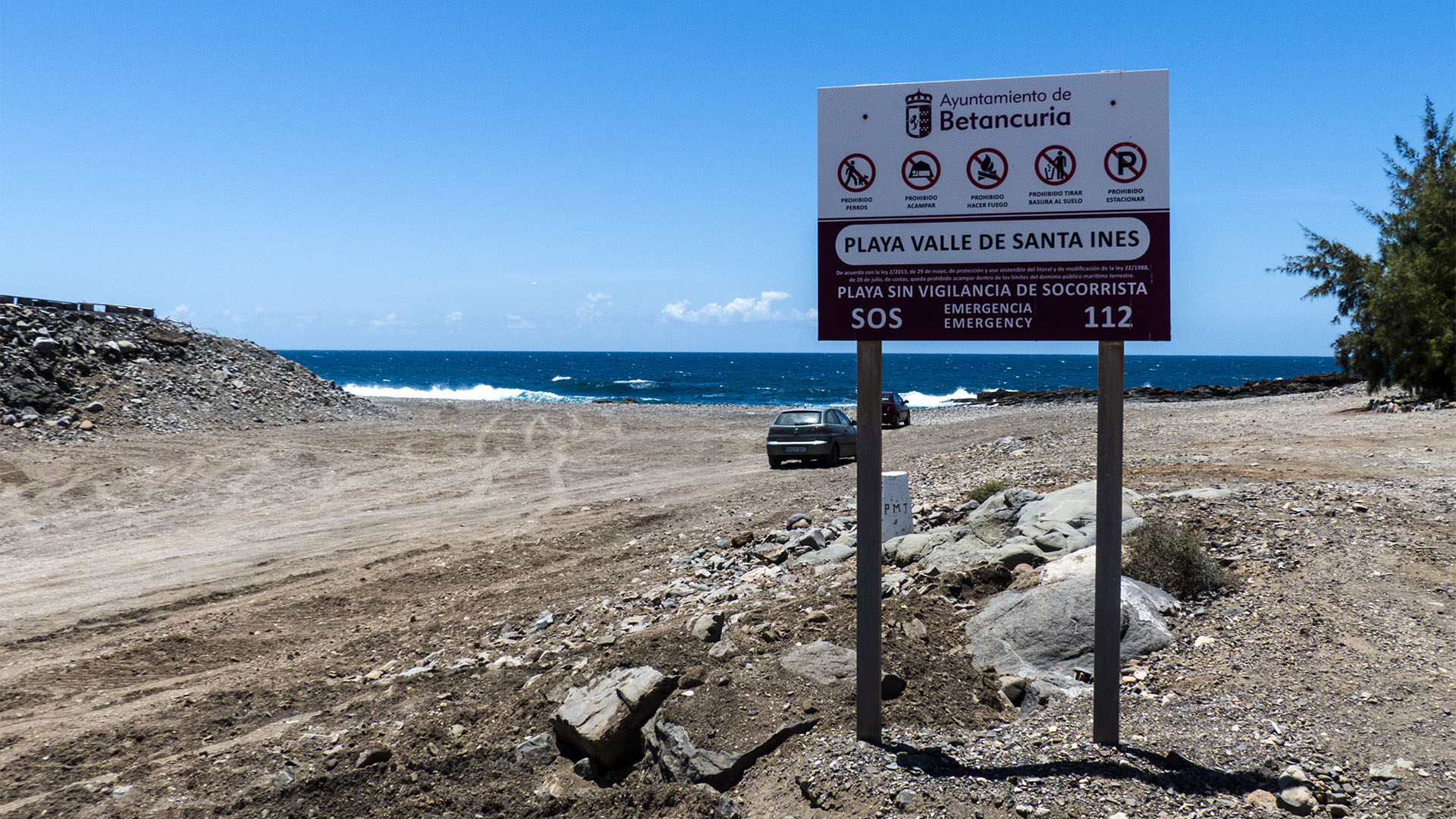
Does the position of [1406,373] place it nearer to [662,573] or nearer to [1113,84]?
[662,573]

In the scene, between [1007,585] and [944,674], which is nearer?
[944,674]

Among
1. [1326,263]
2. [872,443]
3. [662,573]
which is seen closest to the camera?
[872,443]

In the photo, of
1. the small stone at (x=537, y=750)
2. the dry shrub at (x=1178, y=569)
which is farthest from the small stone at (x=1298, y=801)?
the small stone at (x=537, y=750)

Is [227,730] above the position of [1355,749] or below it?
below

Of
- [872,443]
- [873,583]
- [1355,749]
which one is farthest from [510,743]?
[1355,749]

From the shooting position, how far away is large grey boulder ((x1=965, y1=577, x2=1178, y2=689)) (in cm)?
598

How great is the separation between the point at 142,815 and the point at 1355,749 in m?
6.73

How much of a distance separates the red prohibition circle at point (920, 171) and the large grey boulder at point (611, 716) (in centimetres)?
340

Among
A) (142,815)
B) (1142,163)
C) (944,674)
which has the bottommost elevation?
(142,815)

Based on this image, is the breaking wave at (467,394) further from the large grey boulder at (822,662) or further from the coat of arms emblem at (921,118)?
the coat of arms emblem at (921,118)

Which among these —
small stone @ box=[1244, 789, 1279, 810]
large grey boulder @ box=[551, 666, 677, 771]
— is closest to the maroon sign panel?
small stone @ box=[1244, 789, 1279, 810]

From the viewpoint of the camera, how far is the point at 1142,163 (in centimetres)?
470

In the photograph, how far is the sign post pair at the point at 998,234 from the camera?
15.4ft

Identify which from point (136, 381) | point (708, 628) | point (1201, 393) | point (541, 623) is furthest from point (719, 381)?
point (708, 628)
